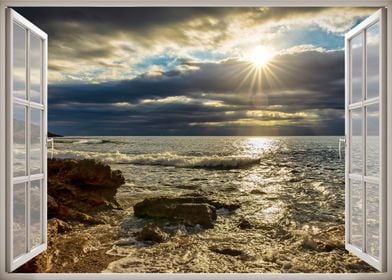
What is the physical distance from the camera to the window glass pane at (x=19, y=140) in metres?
1.88

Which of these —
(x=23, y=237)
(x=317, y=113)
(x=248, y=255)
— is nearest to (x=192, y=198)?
(x=248, y=255)

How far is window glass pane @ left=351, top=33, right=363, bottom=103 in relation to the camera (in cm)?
202

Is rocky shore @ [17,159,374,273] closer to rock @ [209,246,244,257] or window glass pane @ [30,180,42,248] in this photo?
rock @ [209,246,244,257]

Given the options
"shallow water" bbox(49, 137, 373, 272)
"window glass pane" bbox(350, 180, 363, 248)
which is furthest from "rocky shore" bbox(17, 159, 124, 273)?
"window glass pane" bbox(350, 180, 363, 248)

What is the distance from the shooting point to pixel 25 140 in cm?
193

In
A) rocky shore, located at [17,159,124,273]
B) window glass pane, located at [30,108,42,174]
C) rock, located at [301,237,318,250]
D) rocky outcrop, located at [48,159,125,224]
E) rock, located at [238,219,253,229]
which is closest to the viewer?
window glass pane, located at [30,108,42,174]

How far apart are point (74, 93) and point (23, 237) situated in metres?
6.78

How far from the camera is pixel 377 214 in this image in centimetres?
189

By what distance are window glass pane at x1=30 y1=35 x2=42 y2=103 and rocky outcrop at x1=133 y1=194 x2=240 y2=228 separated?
4772 millimetres

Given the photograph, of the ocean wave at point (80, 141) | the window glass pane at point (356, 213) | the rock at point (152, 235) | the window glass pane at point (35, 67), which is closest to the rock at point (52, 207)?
the rock at point (152, 235)

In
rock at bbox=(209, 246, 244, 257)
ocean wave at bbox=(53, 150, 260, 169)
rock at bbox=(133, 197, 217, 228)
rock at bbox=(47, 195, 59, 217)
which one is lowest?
rock at bbox=(209, 246, 244, 257)

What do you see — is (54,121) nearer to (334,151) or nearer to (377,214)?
(334,151)

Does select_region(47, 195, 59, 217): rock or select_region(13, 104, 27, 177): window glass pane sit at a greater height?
select_region(13, 104, 27, 177): window glass pane

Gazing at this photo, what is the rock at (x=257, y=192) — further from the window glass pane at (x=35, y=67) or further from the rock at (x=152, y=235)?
the window glass pane at (x=35, y=67)
